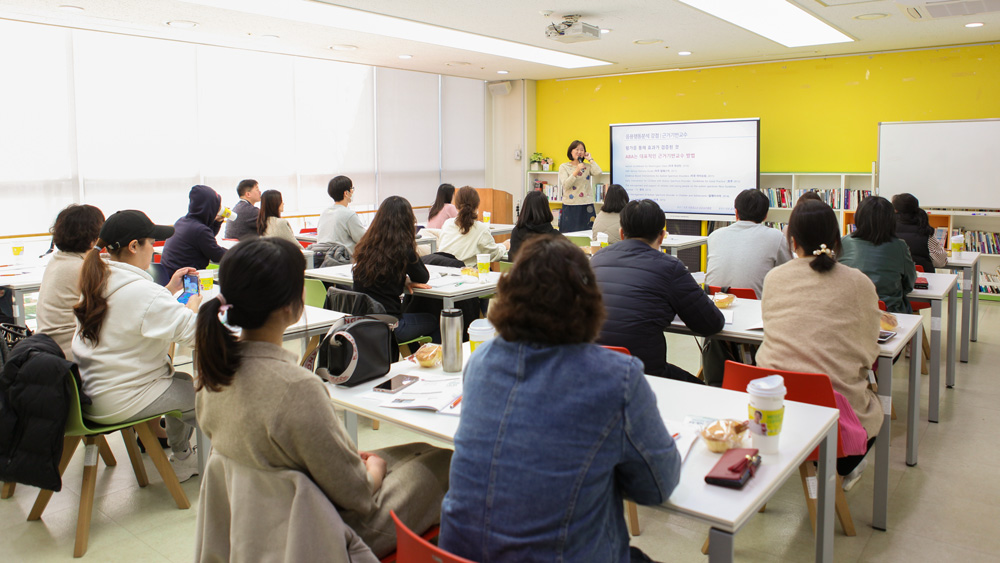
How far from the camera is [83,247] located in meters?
3.09

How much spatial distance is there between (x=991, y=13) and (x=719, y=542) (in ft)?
20.0

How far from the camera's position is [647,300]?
9.59 feet

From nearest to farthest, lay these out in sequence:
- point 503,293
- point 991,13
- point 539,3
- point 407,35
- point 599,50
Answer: point 503,293
point 539,3
point 991,13
point 407,35
point 599,50

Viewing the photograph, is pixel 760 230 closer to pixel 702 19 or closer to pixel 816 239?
pixel 816 239

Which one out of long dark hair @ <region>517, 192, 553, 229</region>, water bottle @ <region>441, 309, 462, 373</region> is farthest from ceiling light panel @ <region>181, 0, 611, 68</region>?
water bottle @ <region>441, 309, 462, 373</region>

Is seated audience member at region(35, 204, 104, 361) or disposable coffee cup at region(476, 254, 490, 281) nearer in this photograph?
seated audience member at region(35, 204, 104, 361)

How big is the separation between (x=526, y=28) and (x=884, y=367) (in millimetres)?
4565

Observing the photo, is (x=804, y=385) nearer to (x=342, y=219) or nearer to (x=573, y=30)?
(x=342, y=219)

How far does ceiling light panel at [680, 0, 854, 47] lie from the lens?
569 cm

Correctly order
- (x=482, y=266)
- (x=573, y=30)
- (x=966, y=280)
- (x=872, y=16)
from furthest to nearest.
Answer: (x=573, y=30), (x=872, y=16), (x=966, y=280), (x=482, y=266)

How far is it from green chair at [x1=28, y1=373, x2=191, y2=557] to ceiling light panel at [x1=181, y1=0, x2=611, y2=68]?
3422 millimetres

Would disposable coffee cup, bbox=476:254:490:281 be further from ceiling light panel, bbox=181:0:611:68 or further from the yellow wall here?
the yellow wall

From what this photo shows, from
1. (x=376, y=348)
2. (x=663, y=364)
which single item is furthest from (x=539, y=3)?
(x=376, y=348)

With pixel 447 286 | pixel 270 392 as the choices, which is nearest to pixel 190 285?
pixel 447 286
